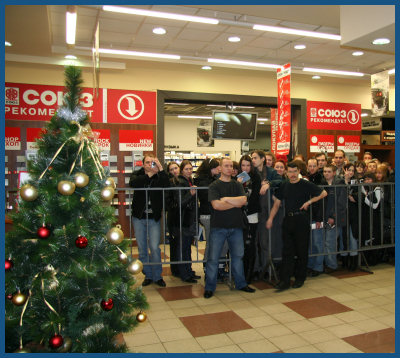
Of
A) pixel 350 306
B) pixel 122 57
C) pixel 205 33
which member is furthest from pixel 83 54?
pixel 350 306

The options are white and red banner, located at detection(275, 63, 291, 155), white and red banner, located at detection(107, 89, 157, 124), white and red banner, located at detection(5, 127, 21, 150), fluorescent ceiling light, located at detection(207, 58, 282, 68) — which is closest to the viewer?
white and red banner, located at detection(275, 63, 291, 155)

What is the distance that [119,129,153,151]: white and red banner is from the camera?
26.9ft

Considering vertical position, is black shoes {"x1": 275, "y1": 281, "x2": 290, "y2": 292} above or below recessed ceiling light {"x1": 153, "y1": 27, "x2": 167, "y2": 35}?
below

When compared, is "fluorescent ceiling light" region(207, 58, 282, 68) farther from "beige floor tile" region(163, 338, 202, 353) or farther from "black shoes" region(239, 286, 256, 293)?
"beige floor tile" region(163, 338, 202, 353)

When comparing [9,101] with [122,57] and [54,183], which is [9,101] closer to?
[122,57]

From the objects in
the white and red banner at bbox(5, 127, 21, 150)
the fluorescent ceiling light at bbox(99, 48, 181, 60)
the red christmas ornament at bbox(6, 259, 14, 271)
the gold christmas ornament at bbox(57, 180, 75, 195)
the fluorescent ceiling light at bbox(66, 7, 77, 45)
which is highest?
the fluorescent ceiling light at bbox(99, 48, 181, 60)

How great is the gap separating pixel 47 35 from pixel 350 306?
5.94 m

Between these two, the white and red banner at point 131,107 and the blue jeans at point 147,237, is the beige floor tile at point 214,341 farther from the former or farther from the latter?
the white and red banner at point 131,107

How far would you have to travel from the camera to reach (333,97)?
33.2ft

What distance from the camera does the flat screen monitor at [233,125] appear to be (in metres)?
8.07

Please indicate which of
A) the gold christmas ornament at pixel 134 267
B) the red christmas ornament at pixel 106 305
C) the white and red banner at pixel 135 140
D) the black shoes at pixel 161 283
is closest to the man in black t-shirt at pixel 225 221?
the black shoes at pixel 161 283

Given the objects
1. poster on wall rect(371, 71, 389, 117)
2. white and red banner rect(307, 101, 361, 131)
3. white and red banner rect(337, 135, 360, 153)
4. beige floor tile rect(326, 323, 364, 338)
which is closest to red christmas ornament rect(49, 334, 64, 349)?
beige floor tile rect(326, 323, 364, 338)

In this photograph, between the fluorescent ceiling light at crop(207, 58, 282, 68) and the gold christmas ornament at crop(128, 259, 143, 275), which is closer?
the gold christmas ornament at crop(128, 259, 143, 275)

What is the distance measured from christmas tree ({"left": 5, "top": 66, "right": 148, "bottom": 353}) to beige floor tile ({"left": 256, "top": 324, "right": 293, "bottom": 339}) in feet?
5.56
